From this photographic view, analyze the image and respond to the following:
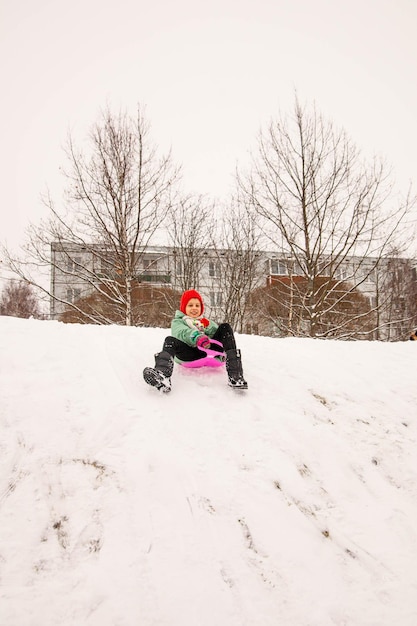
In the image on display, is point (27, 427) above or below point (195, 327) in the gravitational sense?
below

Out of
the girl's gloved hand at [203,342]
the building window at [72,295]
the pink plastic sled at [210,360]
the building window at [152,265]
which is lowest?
the pink plastic sled at [210,360]

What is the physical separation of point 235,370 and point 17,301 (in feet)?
104

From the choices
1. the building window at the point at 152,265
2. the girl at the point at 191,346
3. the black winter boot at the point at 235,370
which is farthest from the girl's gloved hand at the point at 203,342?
the building window at the point at 152,265

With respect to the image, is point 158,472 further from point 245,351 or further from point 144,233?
point 144,233

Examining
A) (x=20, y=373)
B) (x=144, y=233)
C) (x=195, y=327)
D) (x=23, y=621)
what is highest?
(x=144, y=233)

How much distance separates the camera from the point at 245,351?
5762 millimetres

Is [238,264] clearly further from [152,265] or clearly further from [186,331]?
[186,331]

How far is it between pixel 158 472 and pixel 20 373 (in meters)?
2.19

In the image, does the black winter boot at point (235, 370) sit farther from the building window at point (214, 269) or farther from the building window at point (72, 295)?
the building window at point (214, 269)

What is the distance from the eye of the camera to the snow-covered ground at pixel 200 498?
6.71 ft

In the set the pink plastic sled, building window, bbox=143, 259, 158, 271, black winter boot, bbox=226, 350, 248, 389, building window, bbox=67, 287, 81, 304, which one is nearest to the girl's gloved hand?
the pink plastic sled

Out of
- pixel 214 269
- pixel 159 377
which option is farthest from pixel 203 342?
pixel 214 269

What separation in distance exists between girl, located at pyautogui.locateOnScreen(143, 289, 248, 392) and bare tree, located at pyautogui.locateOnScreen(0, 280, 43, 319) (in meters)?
Result: 28.9

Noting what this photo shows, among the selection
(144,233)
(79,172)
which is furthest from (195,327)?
(79,172)
